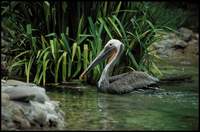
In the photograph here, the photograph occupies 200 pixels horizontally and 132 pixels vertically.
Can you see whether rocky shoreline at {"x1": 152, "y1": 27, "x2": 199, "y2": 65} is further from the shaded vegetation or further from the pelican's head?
the pelican's head

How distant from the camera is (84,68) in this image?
43.1 feet

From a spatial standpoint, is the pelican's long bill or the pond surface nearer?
the pond surface

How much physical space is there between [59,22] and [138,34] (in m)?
1.70

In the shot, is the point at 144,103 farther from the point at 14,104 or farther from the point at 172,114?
the point at 14,104

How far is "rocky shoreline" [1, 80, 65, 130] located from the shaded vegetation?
168 inches

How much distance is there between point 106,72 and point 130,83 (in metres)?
0.60

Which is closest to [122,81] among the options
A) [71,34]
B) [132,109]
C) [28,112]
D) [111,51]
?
[111,51]

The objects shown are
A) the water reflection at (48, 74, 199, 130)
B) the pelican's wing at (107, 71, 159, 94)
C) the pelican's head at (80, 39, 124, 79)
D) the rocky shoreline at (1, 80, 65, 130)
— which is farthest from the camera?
the pelican's head at (80, 39, 124, 79)

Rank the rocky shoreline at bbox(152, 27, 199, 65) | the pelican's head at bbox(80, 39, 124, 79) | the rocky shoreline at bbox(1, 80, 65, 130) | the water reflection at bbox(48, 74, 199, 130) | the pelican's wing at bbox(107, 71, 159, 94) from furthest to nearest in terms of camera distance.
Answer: the rocky shoreline at bbox(152, 27, 199, 65) < the pelican's head at bbox(80, 39, 124, 79) < the pelican's wing at bbox(107, 71, 159, 94) < the water reflection at bbox(48, 74, 199, 130) < the rocky shoreline at bbox(1, 80, 65, 130)

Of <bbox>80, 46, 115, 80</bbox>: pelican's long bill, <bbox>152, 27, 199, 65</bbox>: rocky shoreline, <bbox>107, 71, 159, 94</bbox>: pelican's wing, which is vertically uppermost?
<bbox>152, 27, 199, 65</bbox>: rocky shoreline

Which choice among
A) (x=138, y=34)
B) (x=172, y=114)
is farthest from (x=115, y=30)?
(x=172, y=114)

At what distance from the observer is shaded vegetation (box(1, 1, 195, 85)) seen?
13.1 m

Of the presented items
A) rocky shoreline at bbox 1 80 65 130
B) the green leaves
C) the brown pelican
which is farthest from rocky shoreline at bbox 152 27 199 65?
rocky shoreline at bbox 1 80 65 130

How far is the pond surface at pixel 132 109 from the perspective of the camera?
8.52 meters
